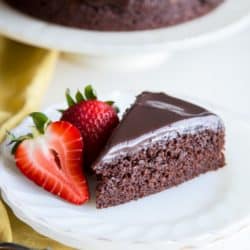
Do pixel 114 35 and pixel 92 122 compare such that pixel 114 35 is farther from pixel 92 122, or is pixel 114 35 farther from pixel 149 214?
pixel 149 214

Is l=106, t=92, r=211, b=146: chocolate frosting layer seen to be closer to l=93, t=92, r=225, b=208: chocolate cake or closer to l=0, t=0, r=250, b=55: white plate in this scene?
l=93, t=92, r=225, b=208: chocolate cake

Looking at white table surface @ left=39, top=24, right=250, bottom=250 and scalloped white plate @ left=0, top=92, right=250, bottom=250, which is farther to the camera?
white table surface @ left=39, top=24, right=250, bottom=250

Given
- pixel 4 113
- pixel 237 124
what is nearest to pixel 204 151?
pixel 237 124

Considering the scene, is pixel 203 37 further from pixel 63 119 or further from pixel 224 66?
pixel 63 119

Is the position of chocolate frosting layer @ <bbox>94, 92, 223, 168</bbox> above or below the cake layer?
above

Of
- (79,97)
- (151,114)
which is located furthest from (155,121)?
(79,97)

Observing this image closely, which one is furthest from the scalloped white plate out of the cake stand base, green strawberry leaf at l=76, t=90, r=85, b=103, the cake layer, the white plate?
the cake stand base
